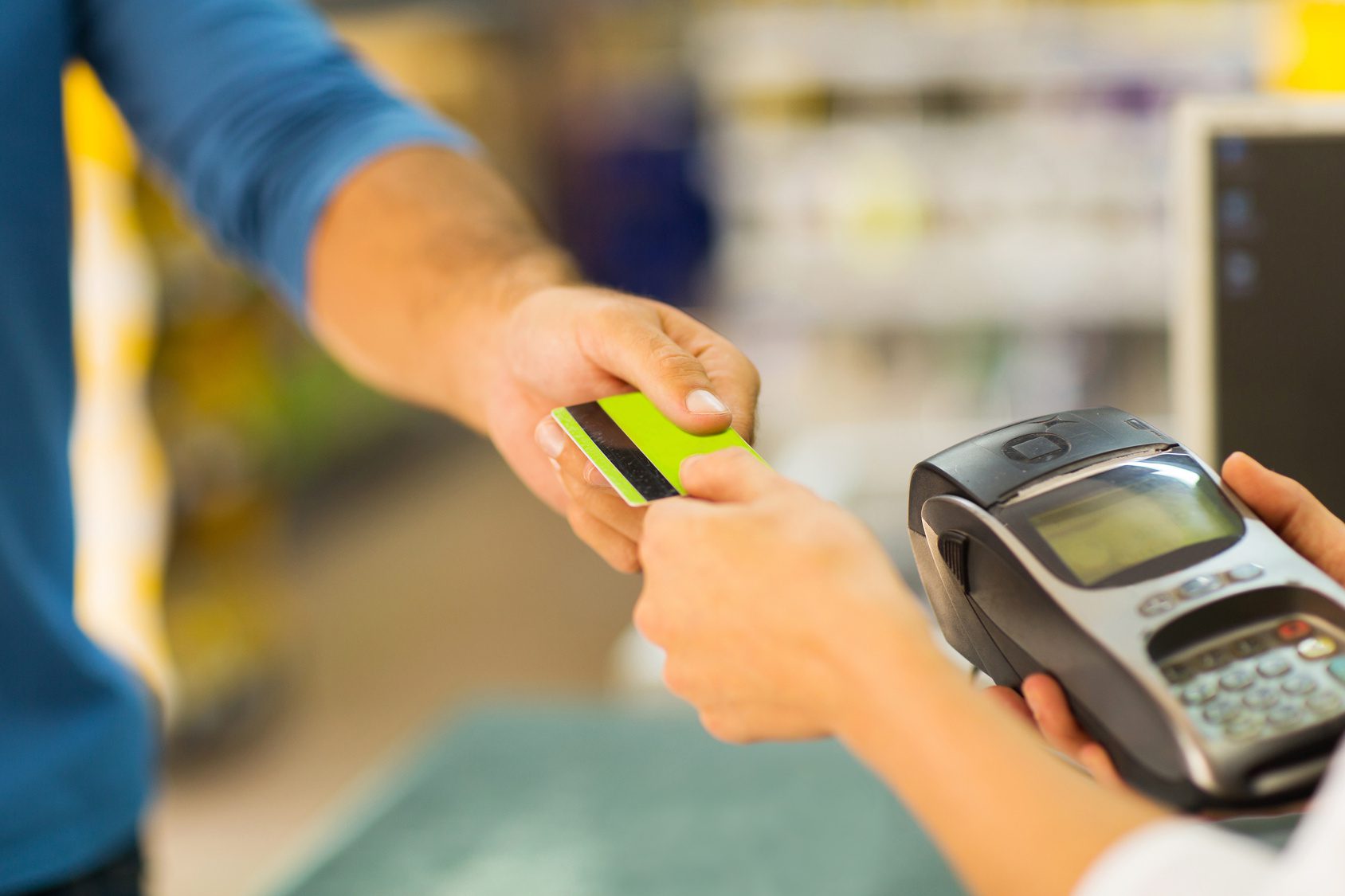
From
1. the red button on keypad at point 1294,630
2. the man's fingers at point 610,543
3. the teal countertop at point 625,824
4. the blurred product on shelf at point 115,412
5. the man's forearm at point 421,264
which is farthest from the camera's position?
the blurred product on shelf at point 115,412

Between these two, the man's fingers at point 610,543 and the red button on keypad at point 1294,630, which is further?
the man's fingers at point 610,543

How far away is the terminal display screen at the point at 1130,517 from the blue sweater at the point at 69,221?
0.63 metres

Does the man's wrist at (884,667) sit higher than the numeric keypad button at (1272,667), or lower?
higher

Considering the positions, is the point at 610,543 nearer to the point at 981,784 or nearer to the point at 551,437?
the point at 551,437

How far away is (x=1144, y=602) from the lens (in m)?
0.57

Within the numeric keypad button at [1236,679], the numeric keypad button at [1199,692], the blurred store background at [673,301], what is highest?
the numeric keypad button at [1199,692]

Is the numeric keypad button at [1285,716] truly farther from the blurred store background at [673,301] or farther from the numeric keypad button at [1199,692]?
the blurred store background at [673,301]

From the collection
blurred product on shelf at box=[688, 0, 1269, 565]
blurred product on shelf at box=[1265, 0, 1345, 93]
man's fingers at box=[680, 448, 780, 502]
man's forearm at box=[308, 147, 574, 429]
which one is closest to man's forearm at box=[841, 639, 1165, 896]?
man's fingers at box=[680, 448, 780, 502]

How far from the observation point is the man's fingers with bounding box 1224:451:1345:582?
642mm

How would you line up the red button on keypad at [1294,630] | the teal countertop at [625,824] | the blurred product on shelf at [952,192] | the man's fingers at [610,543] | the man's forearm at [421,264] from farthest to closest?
the blurred product on shelf at [952,192] → the teal countertop at [625,824] → the man's forearm at [421,264] → the man's fingers at [610,543] → the red button on keypad at [1294,630]

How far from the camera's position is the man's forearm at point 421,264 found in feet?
3.08

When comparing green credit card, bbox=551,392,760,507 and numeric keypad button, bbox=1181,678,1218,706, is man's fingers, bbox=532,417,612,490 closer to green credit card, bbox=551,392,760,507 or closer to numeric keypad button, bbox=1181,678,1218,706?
green credit card, bbox=551,392,760,507

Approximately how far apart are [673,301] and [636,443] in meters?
2.92

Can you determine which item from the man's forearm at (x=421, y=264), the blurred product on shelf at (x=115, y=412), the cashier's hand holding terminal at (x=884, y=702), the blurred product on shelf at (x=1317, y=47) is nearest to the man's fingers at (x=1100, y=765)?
the cashier's hand holding terminal at (x=884, y=702)
